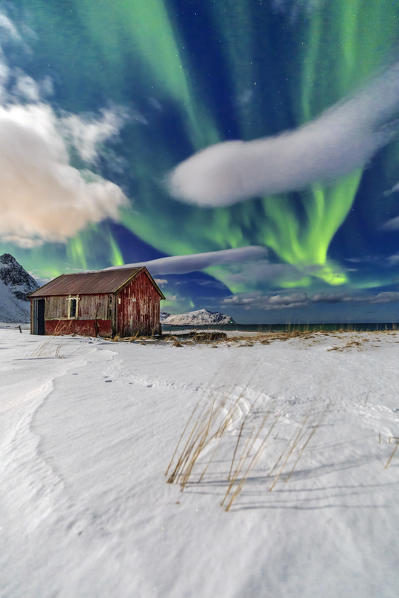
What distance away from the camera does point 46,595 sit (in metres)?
0.77

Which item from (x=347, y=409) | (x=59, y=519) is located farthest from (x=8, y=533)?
(x=347, y=409)

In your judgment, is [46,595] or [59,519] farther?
[59,519]

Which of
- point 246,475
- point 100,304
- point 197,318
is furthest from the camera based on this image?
point 197,318

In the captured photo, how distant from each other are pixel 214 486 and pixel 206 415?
83cm

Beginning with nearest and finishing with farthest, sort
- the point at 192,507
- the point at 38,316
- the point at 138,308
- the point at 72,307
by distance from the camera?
the point at 192,507
the point at 72,307
the point at 138,308
the point at 38,316

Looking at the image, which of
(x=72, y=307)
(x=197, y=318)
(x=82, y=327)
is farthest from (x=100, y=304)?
(x=197, y=318)

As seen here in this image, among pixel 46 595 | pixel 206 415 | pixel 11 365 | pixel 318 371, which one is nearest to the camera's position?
pixel 46 595

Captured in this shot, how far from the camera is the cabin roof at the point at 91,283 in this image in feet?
55.1

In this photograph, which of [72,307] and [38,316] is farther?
[38,316]

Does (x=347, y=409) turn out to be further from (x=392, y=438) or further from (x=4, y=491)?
(x=4, y=491)

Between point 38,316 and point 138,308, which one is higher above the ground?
point 138,308

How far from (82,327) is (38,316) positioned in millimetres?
4153

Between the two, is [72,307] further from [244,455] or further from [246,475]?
[246,475]

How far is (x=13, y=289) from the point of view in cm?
5366
